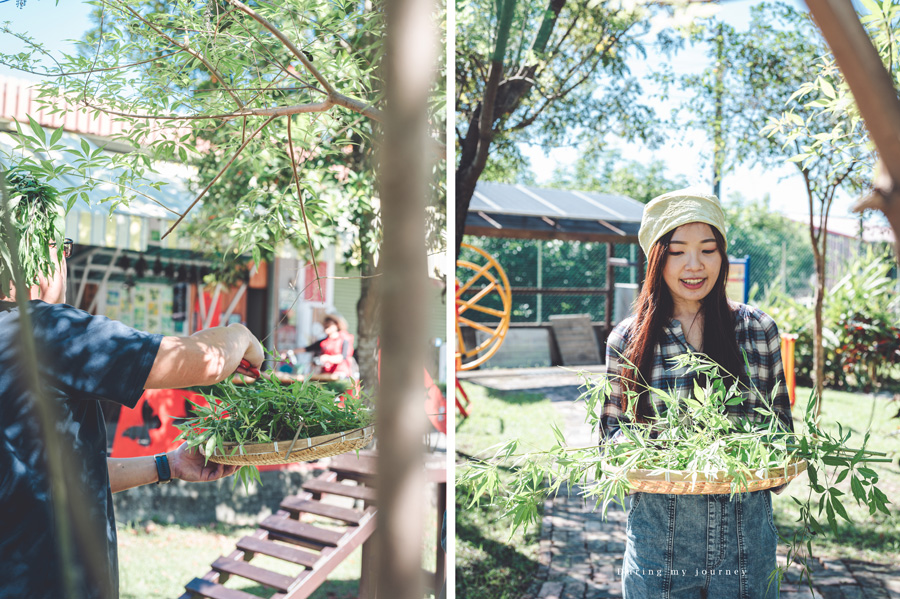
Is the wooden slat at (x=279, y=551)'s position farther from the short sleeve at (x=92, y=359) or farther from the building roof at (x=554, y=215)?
the building roof at (x=554, y=215)

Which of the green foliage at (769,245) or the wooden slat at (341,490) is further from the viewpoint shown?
the green foliage at (769,245)

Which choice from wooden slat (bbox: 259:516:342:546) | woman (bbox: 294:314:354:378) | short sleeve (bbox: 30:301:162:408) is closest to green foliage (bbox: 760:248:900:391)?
woman (bbox: 294:314:354:378)

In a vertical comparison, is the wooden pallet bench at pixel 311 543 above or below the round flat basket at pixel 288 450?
below

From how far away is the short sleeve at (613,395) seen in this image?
1595mm

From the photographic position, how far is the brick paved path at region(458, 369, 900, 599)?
9.32 feet

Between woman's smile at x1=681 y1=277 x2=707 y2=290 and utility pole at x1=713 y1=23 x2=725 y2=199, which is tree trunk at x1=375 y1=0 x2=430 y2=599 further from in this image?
utility pole at x1=713 y1=23 x2=725 y2=199

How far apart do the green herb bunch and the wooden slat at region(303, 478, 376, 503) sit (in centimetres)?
161

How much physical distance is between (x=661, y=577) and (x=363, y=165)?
206 centimetres

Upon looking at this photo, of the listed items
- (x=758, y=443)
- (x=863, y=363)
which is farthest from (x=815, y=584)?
(x=863, y=363)

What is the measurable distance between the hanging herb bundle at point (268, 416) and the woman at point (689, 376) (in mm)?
637

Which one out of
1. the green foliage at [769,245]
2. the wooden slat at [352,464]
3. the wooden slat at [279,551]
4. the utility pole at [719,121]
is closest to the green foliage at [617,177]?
the utility pole at [719,121]

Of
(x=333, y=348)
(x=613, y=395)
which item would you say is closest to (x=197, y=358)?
(x=613, y=395)

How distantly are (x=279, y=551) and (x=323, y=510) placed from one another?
245 mm

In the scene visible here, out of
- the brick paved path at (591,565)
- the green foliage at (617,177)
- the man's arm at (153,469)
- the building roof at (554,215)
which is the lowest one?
the brick paved path at (591,565)
